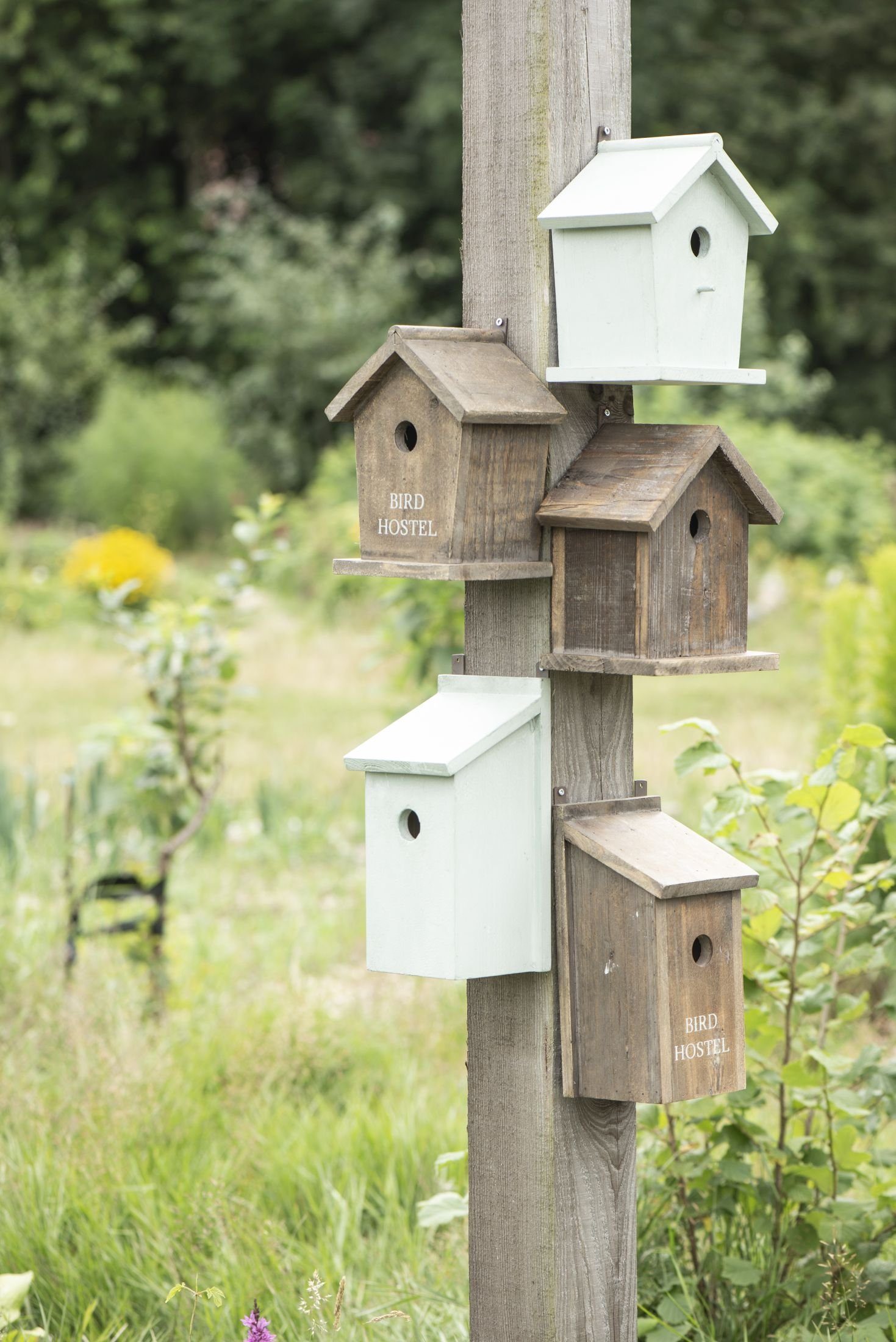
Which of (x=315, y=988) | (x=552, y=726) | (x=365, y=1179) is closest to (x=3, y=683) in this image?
(x=315, y=988)

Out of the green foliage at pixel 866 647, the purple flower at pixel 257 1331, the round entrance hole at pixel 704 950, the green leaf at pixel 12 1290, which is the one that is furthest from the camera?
the green foliage at pixel 866 647

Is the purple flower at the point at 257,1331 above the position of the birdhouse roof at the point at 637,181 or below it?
below

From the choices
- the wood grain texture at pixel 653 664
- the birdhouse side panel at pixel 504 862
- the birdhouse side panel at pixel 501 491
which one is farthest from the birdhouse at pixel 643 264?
the birdhouse side panel at pixel 504 862

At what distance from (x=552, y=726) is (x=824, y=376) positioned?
16731 mm

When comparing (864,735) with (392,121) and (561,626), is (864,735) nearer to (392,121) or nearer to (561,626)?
(561,626)

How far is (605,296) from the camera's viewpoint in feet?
7.02

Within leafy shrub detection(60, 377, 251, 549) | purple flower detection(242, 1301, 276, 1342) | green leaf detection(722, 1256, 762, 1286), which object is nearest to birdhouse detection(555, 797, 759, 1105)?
green leaf detection(722, 1256, 762, 1286)

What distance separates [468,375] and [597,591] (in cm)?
34

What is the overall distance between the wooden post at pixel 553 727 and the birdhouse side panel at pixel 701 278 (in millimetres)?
148

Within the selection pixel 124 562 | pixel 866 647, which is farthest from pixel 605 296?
pixel 124 562

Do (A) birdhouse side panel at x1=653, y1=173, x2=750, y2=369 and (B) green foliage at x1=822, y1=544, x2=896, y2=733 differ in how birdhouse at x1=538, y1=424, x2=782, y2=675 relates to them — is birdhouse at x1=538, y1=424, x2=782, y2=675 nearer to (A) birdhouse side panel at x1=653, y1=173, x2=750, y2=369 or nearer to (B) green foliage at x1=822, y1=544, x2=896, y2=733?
(A) birdhouse side panel at x1=653, y1=173, x2=750, y2=369

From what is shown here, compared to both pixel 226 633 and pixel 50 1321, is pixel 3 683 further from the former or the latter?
pixel 50 1321

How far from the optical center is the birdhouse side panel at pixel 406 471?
2129 mm

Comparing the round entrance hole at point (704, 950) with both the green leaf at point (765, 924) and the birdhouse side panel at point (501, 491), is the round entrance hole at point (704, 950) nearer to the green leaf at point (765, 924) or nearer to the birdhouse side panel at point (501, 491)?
the green leaf at point (765, 924)
